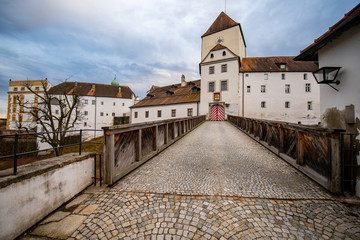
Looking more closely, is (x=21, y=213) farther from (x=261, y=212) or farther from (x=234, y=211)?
(x=261, y=212)

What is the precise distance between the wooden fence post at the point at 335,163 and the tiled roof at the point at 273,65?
26067mm

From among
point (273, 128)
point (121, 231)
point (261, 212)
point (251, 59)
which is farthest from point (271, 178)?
point (251, 59)

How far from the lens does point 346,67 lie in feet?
12.3

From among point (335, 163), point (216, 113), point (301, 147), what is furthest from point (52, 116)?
point (216, 113)

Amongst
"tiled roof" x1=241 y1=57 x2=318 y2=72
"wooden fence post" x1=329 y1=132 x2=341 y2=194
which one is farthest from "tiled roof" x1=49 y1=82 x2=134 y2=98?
"wooden fence post" x1=329 y1=132 x2=341 y2=194

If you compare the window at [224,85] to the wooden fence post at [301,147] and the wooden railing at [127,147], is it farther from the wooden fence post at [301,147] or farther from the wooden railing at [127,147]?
the wooden fence post at [301,147]

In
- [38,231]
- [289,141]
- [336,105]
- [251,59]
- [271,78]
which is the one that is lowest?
[38,231]

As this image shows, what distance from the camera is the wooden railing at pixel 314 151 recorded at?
9.59ft

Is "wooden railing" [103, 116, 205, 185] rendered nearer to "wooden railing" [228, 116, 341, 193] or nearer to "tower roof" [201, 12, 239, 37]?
"wooden railing" [228, 116, 341, 193]

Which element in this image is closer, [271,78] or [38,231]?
[38,231]

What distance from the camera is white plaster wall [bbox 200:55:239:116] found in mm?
24656

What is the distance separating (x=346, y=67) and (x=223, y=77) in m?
22.7

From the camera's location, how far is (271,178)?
146 inches

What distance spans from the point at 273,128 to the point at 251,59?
2805cm
